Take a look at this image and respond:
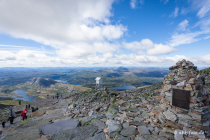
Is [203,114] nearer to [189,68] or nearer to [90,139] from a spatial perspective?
[189,68]

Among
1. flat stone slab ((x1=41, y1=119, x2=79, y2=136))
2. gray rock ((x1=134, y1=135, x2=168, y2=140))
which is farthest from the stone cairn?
flat stone slab ((x1=41, y1=119, x2=79, y2=136))

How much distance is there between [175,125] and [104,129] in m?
4.97

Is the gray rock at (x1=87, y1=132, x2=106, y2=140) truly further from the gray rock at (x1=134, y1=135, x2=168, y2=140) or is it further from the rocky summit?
the gray rock at (x1=134, y1=135, x2=168, y2=140)

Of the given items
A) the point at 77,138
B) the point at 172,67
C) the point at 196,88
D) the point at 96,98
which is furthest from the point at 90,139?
the point at 96,98

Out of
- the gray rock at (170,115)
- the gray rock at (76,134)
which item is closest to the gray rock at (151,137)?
the gray rock at (170,115)

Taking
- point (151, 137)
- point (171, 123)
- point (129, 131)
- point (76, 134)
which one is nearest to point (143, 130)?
point (151, 137)

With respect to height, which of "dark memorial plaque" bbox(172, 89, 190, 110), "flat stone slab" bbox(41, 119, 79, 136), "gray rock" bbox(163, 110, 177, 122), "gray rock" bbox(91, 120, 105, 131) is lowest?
"flat stone slab" bbox(41, 119, 79, 136)

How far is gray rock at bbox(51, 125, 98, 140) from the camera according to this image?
6.59 metres

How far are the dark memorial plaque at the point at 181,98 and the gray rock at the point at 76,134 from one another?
6264mm

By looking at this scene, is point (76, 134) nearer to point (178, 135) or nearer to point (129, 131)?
point (129, 131)

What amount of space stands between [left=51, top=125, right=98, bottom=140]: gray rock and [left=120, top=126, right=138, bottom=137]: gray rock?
7.02 ft

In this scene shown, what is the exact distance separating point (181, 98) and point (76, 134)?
792 cm

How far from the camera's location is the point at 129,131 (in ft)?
21.7

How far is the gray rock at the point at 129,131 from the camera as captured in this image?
20.8 ft
